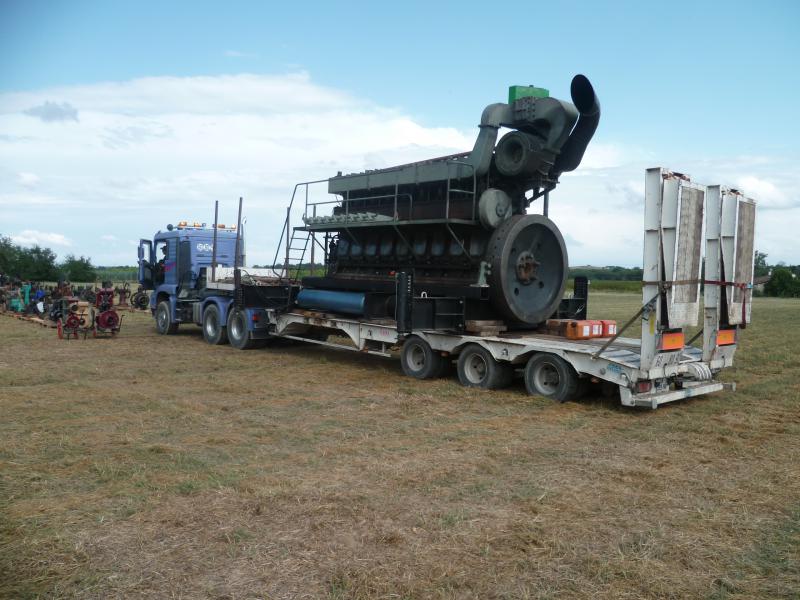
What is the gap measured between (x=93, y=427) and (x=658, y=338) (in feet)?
23.7

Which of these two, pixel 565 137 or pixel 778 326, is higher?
pixel 565 137

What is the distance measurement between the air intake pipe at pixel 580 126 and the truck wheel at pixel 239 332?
8.15 meters

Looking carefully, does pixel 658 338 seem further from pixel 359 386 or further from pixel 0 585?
pixel 0 585

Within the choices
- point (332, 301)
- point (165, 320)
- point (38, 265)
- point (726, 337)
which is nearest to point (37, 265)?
point (38, 265)

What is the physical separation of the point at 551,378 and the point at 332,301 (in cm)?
557

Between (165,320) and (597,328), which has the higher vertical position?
(597,328)

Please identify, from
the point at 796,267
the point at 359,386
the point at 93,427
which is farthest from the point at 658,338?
the point at 796,267

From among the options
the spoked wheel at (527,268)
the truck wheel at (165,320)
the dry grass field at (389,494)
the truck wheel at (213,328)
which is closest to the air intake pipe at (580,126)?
the spoked wheel at (527,268)

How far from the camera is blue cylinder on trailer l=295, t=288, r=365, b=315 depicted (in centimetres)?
1375

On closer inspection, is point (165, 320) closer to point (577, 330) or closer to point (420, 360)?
point (420, 360)

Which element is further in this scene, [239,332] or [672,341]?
[239,332]

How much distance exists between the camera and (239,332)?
16859mm

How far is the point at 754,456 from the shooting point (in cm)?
739

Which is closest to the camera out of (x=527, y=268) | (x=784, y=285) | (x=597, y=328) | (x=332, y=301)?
(x=597, y=328)
